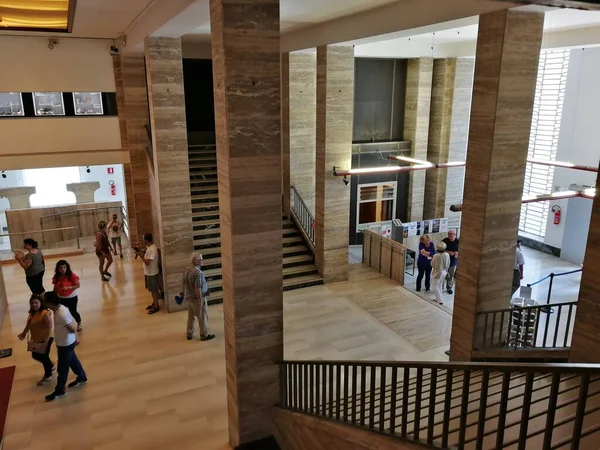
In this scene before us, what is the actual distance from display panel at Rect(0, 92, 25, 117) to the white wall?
14554 mm

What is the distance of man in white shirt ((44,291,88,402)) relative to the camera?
619 cm

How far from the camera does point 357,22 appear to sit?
9.11 meters

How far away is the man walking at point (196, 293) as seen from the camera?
7.80 m

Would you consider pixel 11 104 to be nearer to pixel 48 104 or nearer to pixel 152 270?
pixel 48 104

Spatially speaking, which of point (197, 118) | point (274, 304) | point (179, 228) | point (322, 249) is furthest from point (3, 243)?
point (274, 304)

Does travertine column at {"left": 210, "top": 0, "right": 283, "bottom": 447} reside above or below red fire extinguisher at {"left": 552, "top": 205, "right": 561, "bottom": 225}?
above

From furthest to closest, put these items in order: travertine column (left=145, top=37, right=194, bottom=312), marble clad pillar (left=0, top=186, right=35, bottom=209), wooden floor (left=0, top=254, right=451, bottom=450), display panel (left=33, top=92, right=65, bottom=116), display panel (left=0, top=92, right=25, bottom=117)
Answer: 1. marble clad pillar (left=0, top=186, right=35, bottom=209)
2. display panel (left=33, top=92, right=65, bottom=116)
3. display panel (left=0, top=92, right=25, bottom=117)
4. travertine column (left=145, top=37, right=194, bottom=312)
5. wooden floor (left=0, top=254, right=451, bottom=450)

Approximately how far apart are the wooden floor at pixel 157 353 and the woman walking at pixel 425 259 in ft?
2.18

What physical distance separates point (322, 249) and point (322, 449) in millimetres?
6638

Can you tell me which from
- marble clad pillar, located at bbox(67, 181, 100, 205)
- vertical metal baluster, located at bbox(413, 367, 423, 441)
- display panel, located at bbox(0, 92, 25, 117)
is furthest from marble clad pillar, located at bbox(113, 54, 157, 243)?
vertical metal baluster, located at bbox(413, 367, 423, 441)

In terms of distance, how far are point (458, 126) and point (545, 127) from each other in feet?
8.61

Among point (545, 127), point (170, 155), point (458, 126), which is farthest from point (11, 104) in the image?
point (545, 127)

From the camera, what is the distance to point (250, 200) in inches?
193

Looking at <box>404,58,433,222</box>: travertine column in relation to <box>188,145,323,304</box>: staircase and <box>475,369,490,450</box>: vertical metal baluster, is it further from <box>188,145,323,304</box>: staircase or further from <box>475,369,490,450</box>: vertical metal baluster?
<box>475,369,490,450</box>: vertical metal baluster
